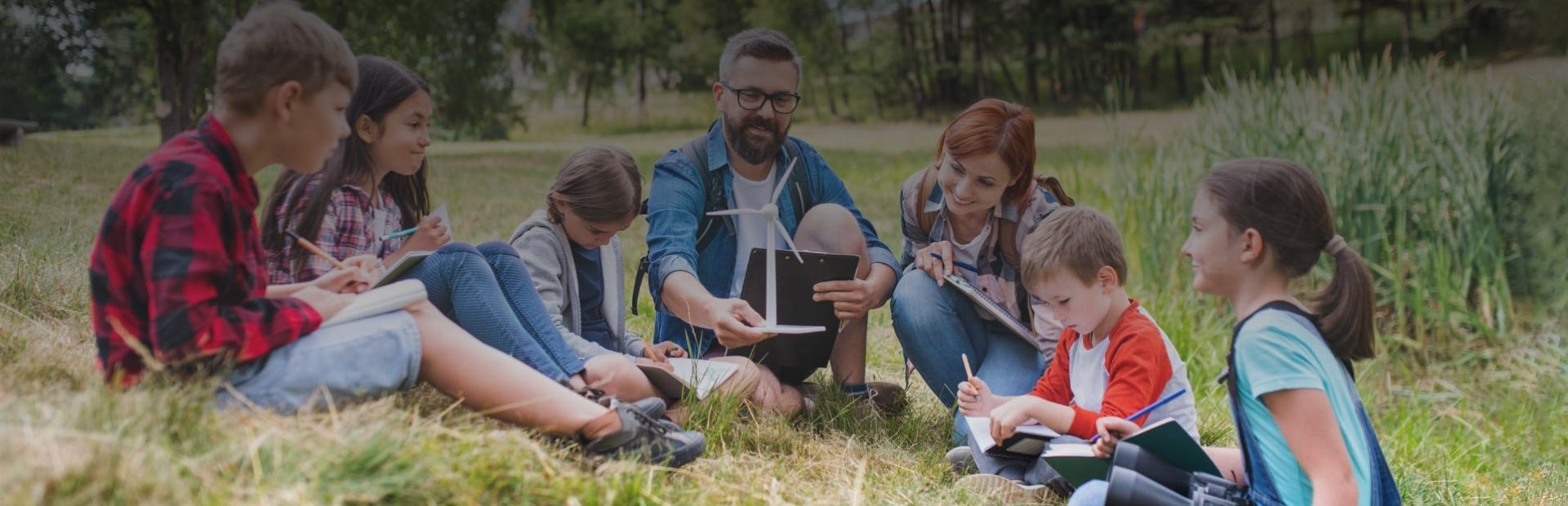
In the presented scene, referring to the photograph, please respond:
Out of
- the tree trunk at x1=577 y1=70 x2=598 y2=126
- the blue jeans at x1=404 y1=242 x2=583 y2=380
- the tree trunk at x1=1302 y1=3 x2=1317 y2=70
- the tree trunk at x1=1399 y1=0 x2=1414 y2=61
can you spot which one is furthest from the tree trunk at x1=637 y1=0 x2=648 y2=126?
the blue jeans at x1=404 y1=242 x2=583 y2=380

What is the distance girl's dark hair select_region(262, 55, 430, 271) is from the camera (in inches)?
100.0

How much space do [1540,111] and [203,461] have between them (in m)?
5.99

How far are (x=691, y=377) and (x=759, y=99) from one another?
786 mm

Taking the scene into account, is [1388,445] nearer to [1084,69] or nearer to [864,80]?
[864,80]

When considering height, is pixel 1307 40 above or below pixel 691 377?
below

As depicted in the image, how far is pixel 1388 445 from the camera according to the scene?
12.9ft

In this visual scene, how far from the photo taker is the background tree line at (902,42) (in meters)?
13.4

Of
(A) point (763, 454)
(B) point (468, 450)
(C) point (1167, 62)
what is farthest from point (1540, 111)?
(C) point (1167, 62)

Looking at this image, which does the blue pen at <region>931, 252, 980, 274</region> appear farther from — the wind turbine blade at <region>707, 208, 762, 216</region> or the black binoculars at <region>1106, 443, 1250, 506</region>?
the black binoculars at <region>1106, 443, 1250, 506</region>

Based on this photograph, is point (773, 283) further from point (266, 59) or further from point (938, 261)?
point (266, 59)

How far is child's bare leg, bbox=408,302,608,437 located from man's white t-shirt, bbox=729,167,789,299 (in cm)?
111

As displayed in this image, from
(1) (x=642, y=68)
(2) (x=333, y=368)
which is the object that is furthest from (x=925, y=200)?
(1) (x=642, y=68)

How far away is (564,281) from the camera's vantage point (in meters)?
2.86

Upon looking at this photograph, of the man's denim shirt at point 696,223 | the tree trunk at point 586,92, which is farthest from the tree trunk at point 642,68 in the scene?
the man's denim shirt at point 696,223
